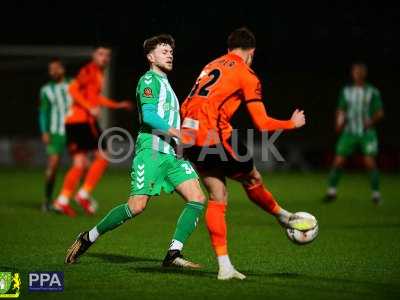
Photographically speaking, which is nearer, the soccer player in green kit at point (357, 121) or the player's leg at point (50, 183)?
the player's leg at point (50, 183)

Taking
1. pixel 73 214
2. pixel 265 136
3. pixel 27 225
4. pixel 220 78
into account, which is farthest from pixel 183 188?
pixel 265 136

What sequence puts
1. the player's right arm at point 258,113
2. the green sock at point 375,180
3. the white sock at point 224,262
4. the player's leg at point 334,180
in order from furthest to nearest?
the player's leg at point 334,180
the green sock at point 375,180
the white sock at point 224,262
the player's right arm at point 258,113

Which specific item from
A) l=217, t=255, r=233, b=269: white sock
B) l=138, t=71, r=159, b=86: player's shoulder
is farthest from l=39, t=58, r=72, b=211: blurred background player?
l=217, t=255, r=233, b=269: white sock

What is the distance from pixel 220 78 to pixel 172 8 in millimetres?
17591

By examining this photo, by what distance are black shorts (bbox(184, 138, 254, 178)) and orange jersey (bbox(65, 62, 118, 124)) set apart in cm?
521

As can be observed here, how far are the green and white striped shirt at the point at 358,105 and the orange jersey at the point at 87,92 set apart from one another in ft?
13.7

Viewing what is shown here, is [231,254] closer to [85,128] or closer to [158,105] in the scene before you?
[158,105]

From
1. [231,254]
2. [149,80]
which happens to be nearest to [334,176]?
[231,254]

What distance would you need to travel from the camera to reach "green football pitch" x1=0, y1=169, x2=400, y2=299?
21.5 ft

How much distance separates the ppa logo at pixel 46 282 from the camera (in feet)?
21.4

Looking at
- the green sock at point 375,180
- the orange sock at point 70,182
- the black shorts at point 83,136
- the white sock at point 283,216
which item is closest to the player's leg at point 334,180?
the green sock at point 375,180

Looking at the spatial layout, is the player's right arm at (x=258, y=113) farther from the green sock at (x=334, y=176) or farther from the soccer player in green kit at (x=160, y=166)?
the green sock at (x=334, y=176)

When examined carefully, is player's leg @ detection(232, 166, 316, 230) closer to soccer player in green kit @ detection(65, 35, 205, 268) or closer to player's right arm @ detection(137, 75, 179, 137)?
soccer player in green kit @ detection(65, 35, 205, 268)

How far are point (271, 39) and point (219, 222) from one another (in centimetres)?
1976
